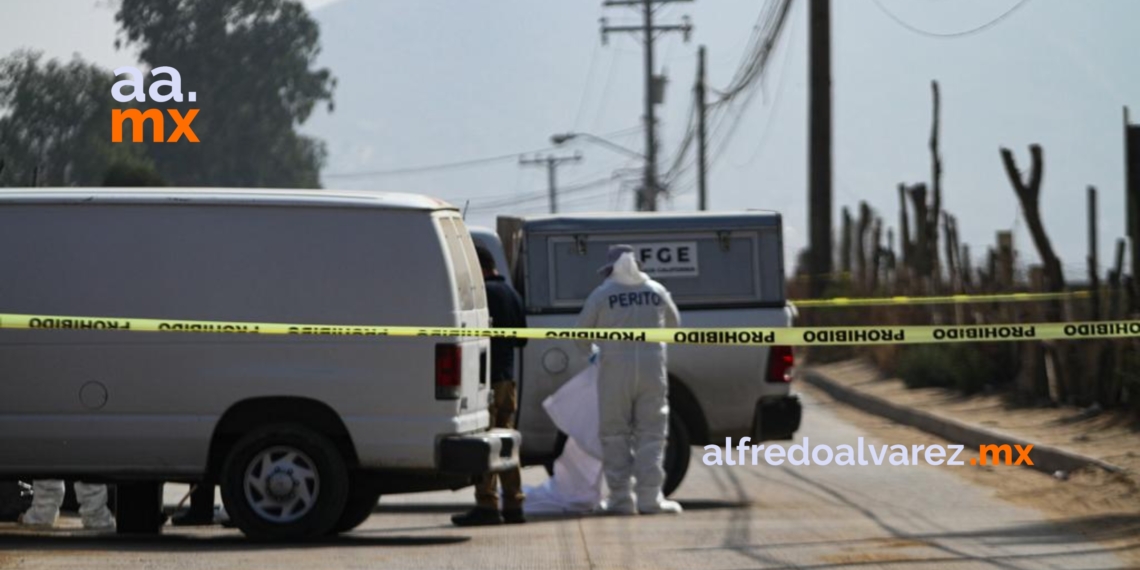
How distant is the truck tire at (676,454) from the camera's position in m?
14.0

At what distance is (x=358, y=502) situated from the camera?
1199 centimetres

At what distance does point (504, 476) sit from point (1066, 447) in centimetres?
580

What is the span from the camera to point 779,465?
17422 mm

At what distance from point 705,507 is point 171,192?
178 inches

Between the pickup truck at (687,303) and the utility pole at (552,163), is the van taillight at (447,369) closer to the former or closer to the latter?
the pickup truck at (687,303)

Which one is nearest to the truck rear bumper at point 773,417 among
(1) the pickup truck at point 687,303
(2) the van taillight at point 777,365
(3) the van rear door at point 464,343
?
(1) the pickup truck at point 687,303

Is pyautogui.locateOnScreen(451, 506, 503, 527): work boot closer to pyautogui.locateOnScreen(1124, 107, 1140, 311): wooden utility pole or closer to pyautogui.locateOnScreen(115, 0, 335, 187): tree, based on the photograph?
pyautogui.locateOnScreen(1124, 107, 1140, 311): wooden utility pole

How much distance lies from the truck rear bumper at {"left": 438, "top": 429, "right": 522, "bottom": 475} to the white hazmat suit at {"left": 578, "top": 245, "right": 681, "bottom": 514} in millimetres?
1594

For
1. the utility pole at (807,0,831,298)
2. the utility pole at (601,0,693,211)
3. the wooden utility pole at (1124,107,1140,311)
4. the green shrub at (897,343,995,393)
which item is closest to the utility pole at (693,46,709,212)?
the utility pole at (601,0,693,211)

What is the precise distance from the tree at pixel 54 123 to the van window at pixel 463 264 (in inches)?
339

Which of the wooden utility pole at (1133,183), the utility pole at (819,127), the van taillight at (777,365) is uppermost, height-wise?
the utility pole at (819,127)

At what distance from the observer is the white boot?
1231 centimetres

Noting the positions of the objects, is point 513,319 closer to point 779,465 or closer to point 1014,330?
point 1014,330

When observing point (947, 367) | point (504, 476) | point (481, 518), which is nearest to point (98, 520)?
point (481, 518)
